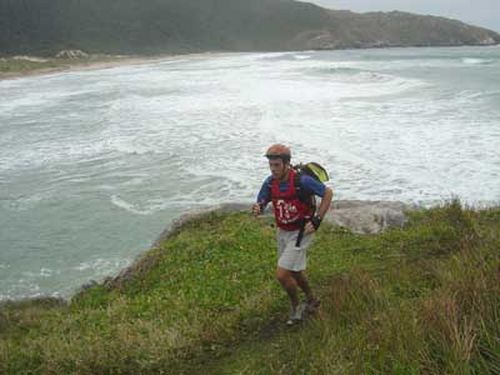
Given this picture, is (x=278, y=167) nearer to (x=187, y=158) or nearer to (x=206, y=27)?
(x=187, y=158)

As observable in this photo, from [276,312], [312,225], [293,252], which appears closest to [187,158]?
[276,312]

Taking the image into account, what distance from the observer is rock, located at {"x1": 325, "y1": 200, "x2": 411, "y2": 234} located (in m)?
9.60

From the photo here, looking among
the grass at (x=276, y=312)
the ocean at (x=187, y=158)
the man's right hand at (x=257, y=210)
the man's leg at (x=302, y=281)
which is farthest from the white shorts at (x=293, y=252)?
the ocean at (x=187, y=158)

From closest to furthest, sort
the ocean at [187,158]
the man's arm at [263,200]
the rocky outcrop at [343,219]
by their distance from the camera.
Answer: the man's arm at [263,200], the rocky outcrop at [343,219], the ocean at [187,158]

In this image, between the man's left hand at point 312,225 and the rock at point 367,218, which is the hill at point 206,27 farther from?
the man's left hand at point 312,225

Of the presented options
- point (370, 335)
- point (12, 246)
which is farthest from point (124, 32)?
point (370, 335)

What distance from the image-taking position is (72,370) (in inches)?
225

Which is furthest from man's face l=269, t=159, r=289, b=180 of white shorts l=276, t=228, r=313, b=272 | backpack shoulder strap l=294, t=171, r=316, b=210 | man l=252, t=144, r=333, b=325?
white shorts l=276, t=228, r=313, b=272

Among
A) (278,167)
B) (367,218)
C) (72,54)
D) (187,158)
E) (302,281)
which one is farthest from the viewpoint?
(72,54)

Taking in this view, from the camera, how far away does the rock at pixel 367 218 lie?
9.60 metres

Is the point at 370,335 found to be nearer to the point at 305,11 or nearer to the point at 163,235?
the point at 163,235

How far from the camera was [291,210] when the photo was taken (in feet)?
18.4

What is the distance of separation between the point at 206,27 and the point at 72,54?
59185 millimetres

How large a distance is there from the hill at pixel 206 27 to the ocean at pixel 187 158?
69095 mm
